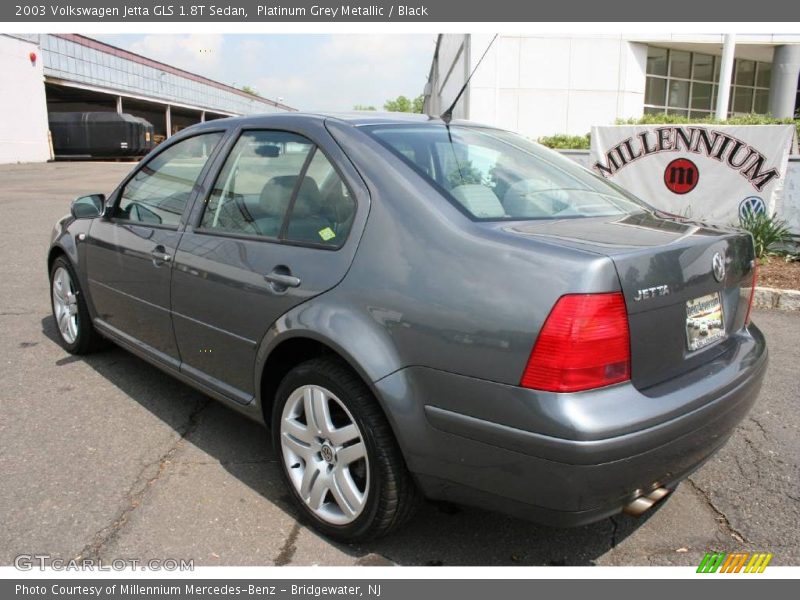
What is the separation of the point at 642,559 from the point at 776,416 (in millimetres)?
1785

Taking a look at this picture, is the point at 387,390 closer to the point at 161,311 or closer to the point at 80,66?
the point at 161,311

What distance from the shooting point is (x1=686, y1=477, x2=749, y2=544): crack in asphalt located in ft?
8.73

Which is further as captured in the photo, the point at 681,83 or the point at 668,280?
the point at 681,83

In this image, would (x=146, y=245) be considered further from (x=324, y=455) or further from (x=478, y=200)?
(x=478, y=200)

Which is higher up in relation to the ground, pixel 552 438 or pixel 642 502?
pixel 552 438

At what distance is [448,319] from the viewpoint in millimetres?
2133

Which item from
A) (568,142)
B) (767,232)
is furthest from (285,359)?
(568,142)

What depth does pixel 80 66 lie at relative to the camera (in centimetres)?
3775

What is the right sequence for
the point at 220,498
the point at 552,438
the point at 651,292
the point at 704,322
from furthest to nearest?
the point at 220,498 → the point at 704,322 → the point at 651,292 → the point at 552,438

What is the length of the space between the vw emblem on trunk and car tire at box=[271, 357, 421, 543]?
132 centimetres

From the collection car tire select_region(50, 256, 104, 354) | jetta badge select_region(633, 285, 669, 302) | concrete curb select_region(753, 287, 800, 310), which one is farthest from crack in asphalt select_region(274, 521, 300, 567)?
concrete curb select_region(753, 287, 800, 310)

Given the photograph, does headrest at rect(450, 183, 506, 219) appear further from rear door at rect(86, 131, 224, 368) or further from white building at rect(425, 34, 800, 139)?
white building at rect(425, 34, 800, 139)

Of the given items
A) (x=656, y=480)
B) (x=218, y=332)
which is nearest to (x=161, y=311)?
(x=218, y=332)

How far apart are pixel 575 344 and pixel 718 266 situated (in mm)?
821
